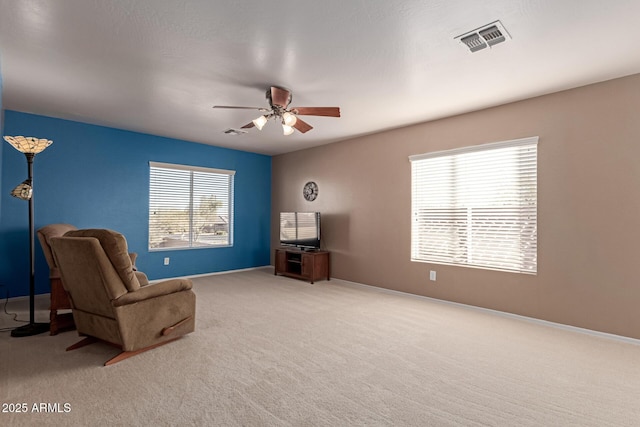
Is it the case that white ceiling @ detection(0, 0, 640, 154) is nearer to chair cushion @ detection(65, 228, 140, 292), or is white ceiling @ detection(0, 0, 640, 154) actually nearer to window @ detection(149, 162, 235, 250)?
chair cushion @ detection(65, 228, 140, 292)

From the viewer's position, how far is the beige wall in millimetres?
3180

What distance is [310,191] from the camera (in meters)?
6.57

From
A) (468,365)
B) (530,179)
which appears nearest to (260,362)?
(468,365)

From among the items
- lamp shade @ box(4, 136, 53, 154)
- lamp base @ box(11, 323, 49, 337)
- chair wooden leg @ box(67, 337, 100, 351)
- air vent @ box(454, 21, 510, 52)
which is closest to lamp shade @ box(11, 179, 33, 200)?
lamp shade @ box(4, 136, 53, 154)

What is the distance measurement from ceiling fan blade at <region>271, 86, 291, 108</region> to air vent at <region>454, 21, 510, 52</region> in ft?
5.67

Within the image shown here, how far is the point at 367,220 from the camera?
554cm

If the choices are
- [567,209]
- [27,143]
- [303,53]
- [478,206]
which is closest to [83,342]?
[27,143]

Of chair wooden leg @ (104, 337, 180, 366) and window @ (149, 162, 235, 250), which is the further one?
window @ (149, 162, 235, 250)

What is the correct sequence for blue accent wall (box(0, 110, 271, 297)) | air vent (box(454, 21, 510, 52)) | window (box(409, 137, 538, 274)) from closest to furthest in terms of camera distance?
1. air vent (box(454, 21, 510, 52))
2. window (box(409, 137, 538, 274))
3. blue accent wall (box(0, 110, 271, 297))

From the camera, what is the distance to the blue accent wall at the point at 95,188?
449 cm

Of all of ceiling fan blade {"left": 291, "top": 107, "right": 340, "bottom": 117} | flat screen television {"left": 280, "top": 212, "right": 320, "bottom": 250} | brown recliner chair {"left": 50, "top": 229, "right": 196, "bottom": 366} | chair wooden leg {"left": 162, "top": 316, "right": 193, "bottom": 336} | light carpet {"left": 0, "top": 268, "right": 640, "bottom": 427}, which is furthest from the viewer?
flat screen television {"left": 280, "top": 212, "right": 320, "bottom": 250}

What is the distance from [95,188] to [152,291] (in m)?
3.29

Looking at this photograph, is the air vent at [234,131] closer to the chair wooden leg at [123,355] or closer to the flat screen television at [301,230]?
the flat screen television at [301,230]

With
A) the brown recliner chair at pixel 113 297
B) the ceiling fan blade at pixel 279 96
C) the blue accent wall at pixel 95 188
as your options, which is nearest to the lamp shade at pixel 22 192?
the brown recliner chair at pixel 113 297
